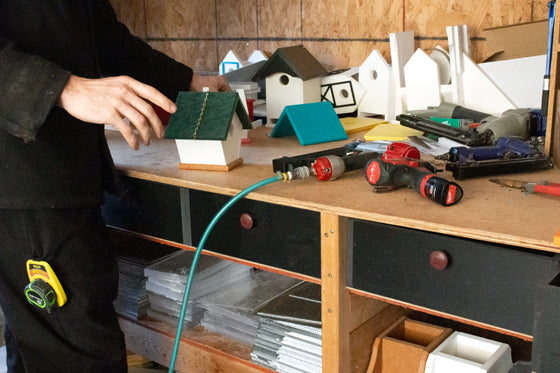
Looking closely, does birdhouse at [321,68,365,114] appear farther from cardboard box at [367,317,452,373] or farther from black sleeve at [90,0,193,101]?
cardboard box at [367,317,452,373]

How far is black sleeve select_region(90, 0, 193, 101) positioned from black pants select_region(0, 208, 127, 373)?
1.42ft

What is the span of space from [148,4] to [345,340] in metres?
1.79

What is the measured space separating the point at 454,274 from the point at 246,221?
0.42m

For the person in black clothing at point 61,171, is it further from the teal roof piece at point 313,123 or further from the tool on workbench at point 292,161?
the teal roof piece at point 313,123

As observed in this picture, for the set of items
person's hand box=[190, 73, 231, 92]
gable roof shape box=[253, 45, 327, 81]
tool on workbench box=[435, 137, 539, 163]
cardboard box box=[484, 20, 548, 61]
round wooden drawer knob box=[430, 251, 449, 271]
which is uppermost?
cardboard box box=[484, 20, 548, 61]

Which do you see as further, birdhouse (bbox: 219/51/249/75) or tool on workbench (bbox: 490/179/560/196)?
birdhouse (bbox: 219/51/249/75)

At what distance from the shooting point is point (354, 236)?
111 centimetres

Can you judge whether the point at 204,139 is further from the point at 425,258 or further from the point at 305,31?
the point at 305,31

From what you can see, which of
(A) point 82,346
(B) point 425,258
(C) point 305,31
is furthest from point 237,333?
(C) point 305,31

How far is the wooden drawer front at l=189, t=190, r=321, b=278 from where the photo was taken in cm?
117

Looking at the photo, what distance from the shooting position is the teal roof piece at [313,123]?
153 centimetres

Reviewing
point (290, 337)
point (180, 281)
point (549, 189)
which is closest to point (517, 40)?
point (549, 189)

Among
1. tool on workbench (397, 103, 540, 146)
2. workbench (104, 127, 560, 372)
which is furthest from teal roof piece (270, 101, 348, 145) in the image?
tool on workbench (397, 103, 540, 146)

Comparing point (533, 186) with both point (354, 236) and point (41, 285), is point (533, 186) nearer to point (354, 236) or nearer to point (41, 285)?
point (354, 236)
